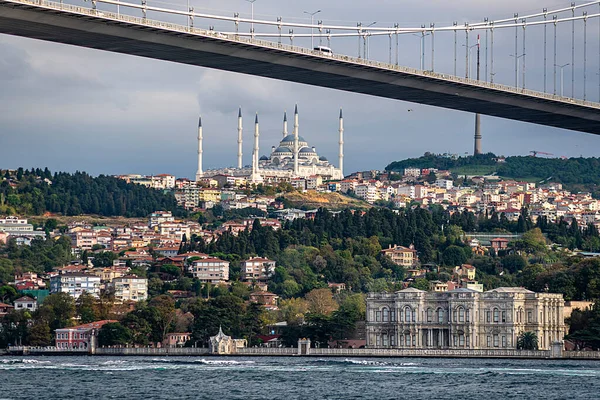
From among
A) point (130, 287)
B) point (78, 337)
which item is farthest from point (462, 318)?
point (130, 287)

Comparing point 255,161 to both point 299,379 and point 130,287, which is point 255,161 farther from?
point 299,379

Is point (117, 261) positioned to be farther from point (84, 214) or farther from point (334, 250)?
point (84, 214)

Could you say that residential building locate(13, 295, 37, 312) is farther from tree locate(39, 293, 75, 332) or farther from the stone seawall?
the stone seawall

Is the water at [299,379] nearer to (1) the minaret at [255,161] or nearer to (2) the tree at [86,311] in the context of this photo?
(2) the tree at [86,311]

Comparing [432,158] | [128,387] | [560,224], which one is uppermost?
[432,158]

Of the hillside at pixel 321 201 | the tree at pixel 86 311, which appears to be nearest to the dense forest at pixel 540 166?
the hillside at pixel 321 201

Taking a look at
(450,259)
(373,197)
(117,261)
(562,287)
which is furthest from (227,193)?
(562,287)

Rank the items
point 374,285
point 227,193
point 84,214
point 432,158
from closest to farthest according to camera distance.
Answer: point 374,285 < point 84,214 < point 227,193 < point 432,158

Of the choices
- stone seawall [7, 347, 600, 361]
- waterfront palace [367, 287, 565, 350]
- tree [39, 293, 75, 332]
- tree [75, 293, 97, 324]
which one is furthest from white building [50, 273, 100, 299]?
waterfront palace [367, 287, 565, 350]
